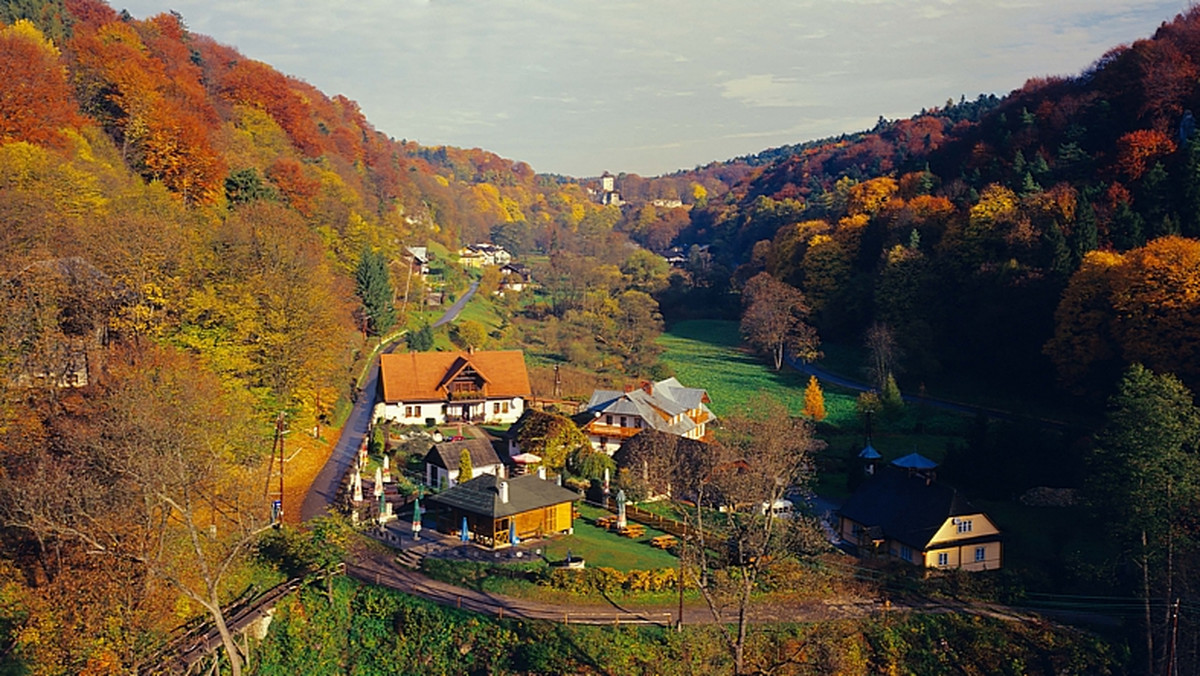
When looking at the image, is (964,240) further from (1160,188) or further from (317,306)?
(317,306)

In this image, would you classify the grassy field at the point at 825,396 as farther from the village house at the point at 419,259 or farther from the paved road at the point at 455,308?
the village house at the point at 419,259

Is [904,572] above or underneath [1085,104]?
underneath

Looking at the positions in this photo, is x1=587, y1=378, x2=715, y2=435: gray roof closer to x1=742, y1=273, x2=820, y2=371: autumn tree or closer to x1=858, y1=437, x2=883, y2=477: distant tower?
x1=858, y1=437, x2=883, y2=477: distant tower

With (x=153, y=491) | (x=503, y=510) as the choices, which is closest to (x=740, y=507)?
(x=503, y=510)

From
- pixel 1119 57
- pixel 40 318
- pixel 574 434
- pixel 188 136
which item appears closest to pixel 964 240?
pixel 1119 57

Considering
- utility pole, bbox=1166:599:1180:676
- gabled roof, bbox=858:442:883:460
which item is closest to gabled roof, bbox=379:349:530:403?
gabled roof, bbox=858:442:883:460

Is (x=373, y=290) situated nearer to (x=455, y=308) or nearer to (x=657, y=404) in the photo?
(x=455, y=308)
